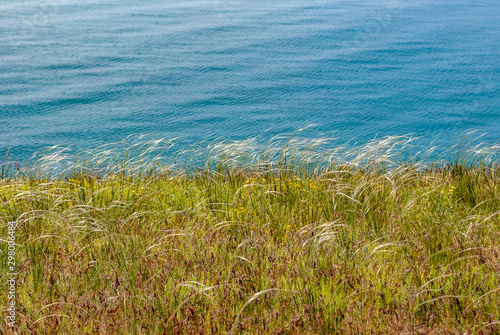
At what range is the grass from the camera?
2479 mm

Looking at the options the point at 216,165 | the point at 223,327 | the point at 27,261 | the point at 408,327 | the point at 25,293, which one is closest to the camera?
the point at 408,327

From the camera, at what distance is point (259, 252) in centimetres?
306

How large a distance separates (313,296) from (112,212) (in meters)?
2.15

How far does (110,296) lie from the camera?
2.65m

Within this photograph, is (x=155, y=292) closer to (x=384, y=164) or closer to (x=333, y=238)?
(x=333, y=238)

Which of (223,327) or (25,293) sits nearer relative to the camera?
(223,327)

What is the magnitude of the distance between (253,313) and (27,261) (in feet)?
5.46

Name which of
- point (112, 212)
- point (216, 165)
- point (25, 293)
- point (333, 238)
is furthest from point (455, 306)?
point (216, 165)

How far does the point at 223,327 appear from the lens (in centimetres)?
246

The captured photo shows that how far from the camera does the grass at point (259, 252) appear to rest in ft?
8.13

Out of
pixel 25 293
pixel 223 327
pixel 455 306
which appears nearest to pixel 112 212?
pixel 25 293

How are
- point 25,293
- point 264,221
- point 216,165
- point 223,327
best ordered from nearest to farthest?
point 223,327
point 25,293
point 264,221
point 216,165

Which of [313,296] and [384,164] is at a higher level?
[313,296]

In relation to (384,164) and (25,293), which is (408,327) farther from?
(384,164)
